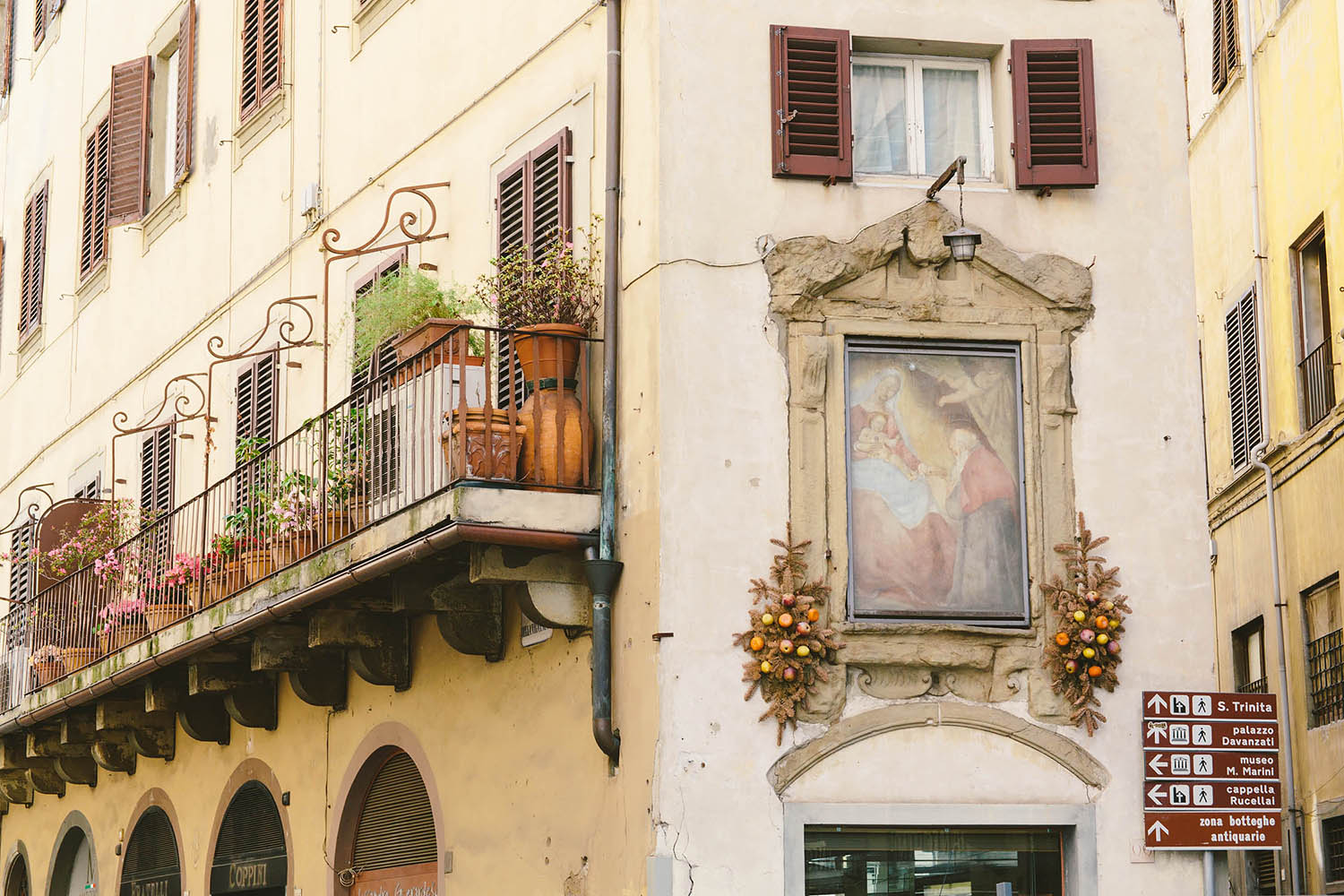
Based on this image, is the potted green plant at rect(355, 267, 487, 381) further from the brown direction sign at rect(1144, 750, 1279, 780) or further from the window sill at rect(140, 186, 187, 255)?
the window sill at rect(140, 186, 187, 255)

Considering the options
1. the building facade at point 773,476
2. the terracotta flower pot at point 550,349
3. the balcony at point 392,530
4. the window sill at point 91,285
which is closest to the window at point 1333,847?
the building facade at point 773,476

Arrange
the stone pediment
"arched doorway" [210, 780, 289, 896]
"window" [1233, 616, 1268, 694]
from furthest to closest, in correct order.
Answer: "window" [1233, 616, 1268, 694], "arched doorway" [210, 780, 289, 896], the stone pediment

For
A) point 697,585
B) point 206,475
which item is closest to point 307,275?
point 206,475

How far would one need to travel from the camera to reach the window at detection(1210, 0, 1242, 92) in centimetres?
2031

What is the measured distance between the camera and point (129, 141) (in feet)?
68.4

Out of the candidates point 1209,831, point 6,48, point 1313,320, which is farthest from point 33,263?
point 1209,831

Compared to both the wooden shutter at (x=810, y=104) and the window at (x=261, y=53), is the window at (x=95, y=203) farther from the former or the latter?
the wooden shutter at (x=810, y=104)

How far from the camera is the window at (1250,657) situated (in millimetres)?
19203

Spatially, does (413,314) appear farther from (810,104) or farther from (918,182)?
(918,182)

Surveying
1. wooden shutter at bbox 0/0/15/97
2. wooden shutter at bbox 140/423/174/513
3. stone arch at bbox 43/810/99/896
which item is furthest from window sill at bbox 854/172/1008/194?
wooden shutter at bbox 0/0/15/97

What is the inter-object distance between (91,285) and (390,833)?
10166 millimetres

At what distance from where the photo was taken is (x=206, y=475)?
58.1ft

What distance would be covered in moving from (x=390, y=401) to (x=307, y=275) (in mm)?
4168

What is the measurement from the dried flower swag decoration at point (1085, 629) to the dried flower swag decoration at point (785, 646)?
1246 millimetres
